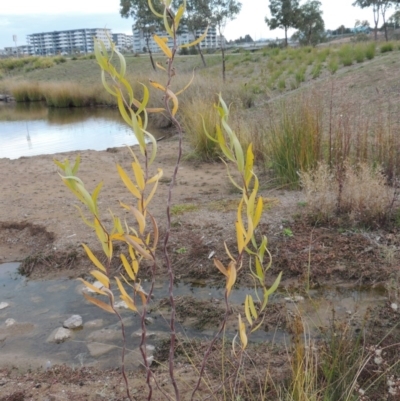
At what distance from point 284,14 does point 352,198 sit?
95.2 feet

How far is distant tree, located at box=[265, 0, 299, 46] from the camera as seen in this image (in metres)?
29.8

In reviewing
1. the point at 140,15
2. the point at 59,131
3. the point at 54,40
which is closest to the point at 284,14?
the point at 140,15

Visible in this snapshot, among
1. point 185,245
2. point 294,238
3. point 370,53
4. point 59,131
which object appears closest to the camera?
point 294,238

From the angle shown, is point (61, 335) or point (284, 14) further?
point (284, 14)

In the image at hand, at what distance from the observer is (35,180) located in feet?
20.3

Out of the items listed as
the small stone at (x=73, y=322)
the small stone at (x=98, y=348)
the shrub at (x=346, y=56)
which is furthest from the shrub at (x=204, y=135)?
the shrub at (x=346, y=56)

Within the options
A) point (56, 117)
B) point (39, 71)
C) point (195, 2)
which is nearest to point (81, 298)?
point (56, 117)

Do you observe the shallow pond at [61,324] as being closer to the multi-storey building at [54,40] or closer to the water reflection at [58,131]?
the water reflection at [58,131]

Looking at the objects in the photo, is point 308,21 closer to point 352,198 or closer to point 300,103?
point 300,103

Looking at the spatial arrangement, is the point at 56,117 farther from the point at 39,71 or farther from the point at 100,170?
the point at 39,71

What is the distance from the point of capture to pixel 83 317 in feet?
9.76

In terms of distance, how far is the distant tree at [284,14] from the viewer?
29812 mm

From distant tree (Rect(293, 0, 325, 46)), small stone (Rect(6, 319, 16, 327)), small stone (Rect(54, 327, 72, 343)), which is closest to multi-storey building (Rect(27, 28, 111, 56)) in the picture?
distant tree (Rect(293, 0, 325, 46))

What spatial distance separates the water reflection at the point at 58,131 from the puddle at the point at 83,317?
6641mm
